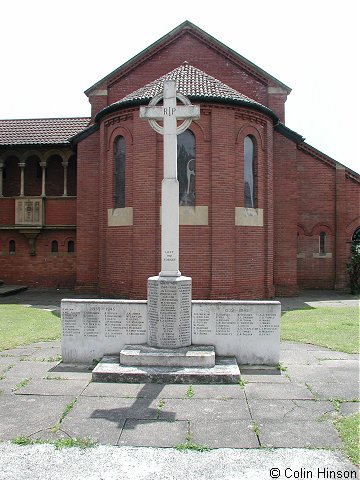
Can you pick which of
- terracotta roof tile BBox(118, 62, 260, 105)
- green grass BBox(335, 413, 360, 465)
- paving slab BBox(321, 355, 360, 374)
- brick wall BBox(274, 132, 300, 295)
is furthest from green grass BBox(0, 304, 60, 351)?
brick wall BBox(274, 132, 300, 295)

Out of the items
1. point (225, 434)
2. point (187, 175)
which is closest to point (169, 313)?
point (225, 434)

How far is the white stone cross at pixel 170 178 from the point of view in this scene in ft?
25.6

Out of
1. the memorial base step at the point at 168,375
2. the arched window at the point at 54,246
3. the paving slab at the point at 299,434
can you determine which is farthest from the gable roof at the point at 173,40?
the paving slab at the point at 299,434

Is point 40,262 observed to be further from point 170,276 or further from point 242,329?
point 242,329

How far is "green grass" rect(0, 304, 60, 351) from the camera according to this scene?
993 centimetres

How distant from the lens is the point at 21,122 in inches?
888

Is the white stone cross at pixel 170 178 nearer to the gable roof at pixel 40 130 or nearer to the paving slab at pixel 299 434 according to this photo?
the paving slab at pixel 299 434

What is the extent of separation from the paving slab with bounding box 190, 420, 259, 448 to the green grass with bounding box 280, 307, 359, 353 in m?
4.37

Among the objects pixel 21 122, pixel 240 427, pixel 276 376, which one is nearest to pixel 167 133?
pixel 276 376

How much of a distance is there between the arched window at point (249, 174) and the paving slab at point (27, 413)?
11.3m

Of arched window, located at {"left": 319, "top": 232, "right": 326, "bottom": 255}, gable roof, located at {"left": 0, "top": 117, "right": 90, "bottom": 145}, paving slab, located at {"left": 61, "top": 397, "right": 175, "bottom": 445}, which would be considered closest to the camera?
paving slab, located at {"left": 61, "top": 397, "right": 175, "bottom": 445}

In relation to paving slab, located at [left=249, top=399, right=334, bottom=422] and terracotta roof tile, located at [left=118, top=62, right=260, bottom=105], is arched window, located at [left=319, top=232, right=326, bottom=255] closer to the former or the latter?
terracotta roof tile, located at [left=118, top=62, right=260, bottom=105]

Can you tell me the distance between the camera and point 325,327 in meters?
11.3

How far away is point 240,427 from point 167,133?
4.93 metres
